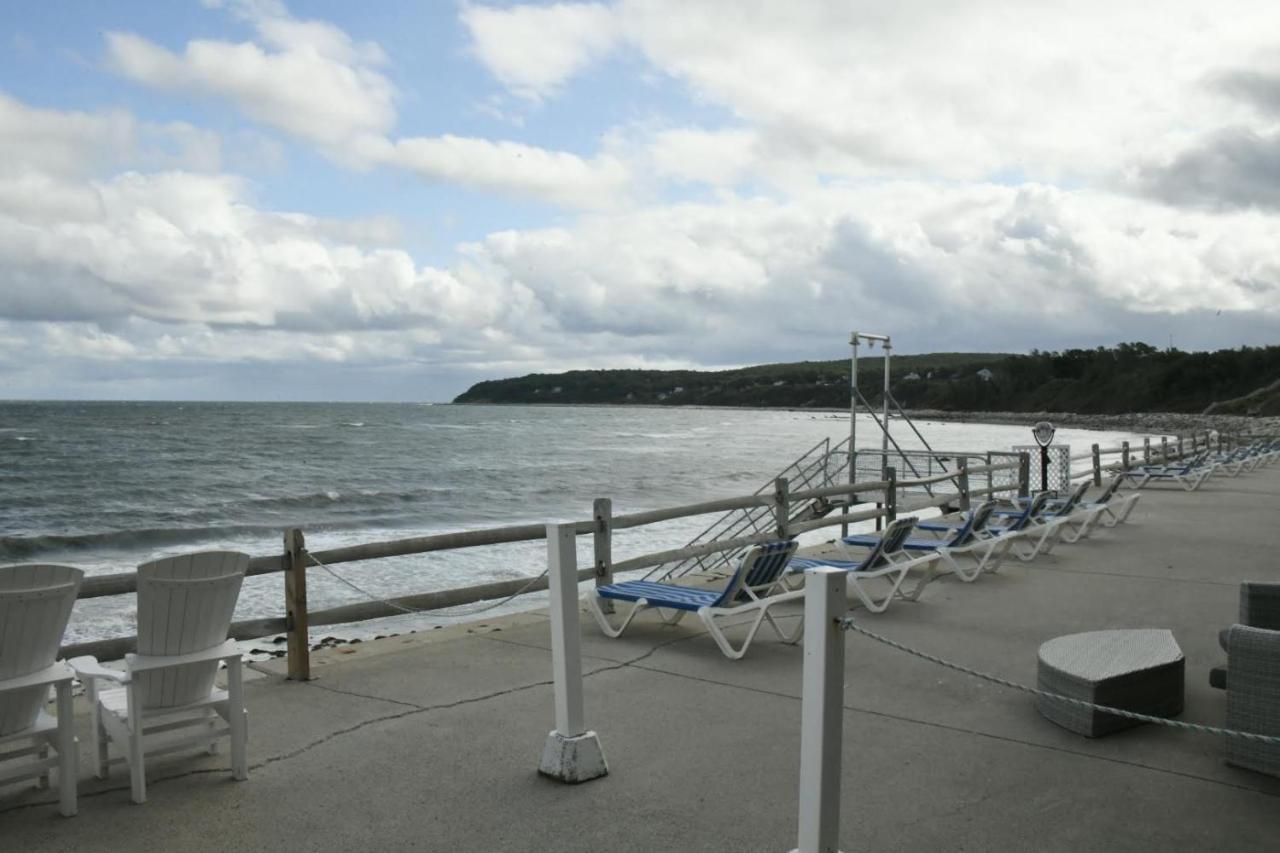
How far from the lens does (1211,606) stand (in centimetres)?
838

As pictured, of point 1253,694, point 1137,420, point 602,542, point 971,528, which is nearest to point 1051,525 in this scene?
point 971,528

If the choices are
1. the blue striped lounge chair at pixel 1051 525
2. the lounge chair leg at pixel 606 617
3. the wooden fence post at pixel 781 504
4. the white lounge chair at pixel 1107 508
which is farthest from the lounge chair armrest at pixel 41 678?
the white lounge chair at pixel 1107 508

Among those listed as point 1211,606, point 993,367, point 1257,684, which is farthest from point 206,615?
point 993,367

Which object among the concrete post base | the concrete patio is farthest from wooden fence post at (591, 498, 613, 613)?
the concrete post base

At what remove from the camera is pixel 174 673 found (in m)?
4.52

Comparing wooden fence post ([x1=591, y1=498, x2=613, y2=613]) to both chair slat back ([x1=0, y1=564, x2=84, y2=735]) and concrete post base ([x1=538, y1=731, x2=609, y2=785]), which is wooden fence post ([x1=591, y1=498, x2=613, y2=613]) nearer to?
concrete post base ([x1=538, y1=731, x2=609, y2=785])

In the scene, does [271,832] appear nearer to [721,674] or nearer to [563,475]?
[721,674]

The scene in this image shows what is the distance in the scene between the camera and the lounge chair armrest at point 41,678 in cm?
401

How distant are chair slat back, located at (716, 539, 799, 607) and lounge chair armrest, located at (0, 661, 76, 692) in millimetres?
3928

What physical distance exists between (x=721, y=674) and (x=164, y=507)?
31.1m

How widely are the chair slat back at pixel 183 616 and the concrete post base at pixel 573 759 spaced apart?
155 centimetres

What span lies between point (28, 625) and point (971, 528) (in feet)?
26.5

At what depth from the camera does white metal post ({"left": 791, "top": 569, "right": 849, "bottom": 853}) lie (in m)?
3.24

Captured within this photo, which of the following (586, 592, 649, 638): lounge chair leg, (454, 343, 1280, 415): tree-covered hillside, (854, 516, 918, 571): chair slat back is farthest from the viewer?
(454, 343, 1280, 415): tree-covered hillside
